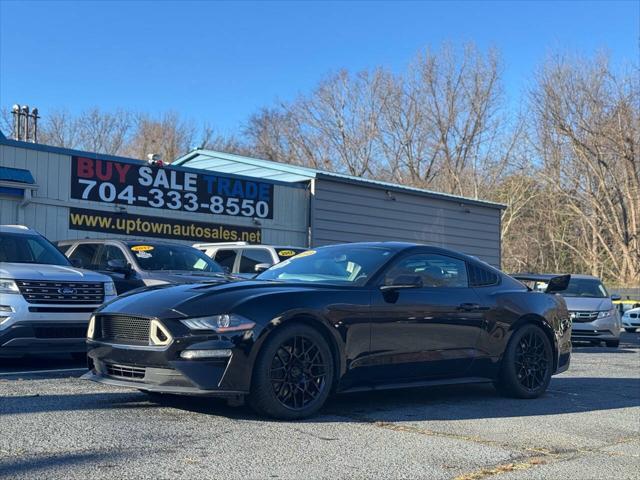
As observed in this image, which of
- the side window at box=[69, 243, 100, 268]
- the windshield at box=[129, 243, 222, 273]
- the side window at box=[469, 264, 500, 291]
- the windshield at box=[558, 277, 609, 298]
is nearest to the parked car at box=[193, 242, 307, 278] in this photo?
the windshield at box=[129, 243, 222, 273]

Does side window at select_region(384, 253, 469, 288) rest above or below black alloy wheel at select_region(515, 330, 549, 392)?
above

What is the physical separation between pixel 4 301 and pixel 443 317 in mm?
4642

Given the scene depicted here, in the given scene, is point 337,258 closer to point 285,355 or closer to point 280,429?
point 285,355

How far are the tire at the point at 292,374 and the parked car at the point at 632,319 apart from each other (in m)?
21.1

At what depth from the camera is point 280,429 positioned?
561 cm

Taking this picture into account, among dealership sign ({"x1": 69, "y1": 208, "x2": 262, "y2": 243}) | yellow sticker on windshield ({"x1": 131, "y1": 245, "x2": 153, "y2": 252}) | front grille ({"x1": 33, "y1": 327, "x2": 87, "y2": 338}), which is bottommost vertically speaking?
front grille ({"x1": 33, "y1": 327, "x2": 87, "y2": 338})

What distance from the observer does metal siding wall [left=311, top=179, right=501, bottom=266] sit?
22.4m

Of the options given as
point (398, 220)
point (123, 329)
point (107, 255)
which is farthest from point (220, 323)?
point (398, 220)

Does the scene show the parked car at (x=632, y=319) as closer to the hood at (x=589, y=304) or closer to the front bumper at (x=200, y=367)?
the hood at (x=589, y=304)

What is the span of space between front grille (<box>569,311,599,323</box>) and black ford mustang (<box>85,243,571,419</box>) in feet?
27.2

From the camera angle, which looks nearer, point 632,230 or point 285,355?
point 285,355

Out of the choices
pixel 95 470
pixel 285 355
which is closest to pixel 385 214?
pixel 285 355

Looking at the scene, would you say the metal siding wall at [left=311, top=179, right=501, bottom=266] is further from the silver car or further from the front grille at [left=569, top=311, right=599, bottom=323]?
the front grille at [left=569, top=311, right=599, bottom=323]

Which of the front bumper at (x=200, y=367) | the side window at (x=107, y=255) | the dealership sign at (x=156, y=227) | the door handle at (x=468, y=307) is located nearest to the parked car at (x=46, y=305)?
the side window at (x=107, y=255)
